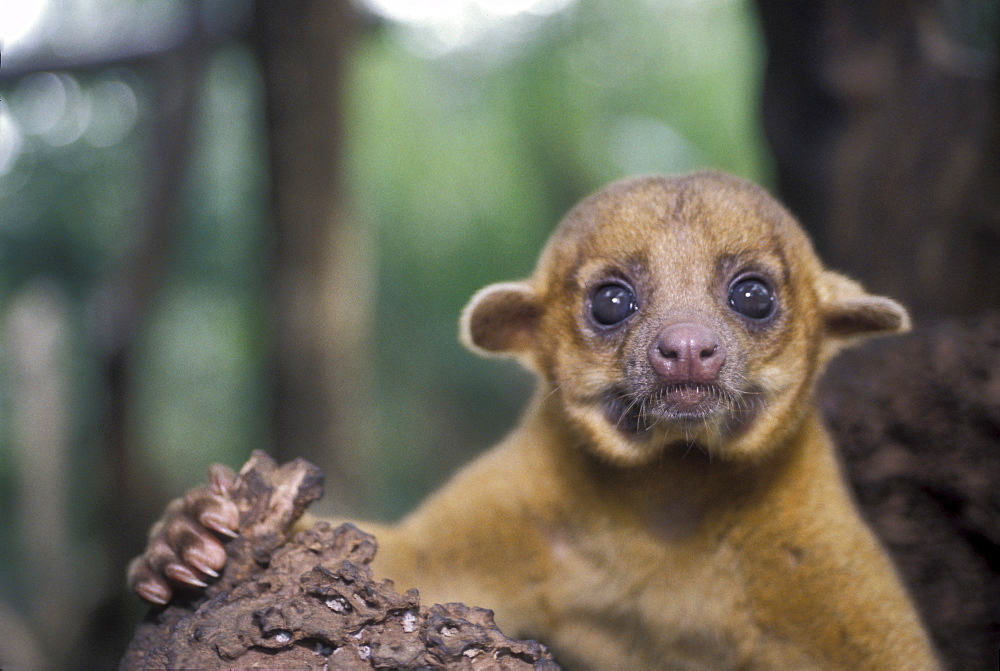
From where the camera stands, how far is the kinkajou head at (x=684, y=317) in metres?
2.39

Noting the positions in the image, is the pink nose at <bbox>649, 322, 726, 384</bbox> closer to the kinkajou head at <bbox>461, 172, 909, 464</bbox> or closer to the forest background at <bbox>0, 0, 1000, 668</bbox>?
the kinkajou head at <bbox>461, 172, 909, 464</bbox>

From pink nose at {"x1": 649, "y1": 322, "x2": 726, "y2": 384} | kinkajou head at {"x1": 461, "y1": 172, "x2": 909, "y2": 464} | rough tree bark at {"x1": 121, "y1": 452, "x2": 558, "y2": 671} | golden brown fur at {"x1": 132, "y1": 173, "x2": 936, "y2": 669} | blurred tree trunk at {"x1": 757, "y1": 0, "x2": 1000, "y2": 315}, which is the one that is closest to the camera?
→ rough tree bark at {"x1": 121, "y1": 452, "x2": 558, "y2": 671}

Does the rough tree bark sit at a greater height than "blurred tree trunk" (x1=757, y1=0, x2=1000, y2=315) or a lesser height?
lesser

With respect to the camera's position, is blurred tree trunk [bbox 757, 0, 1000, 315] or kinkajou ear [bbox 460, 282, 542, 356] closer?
kinkajou ear [bbox 460, 282, 542, 356]

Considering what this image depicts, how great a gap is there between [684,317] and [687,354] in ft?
0.56

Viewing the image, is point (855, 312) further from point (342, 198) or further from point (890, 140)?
point (342, 198)

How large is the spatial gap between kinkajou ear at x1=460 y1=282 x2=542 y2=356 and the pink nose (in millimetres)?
644

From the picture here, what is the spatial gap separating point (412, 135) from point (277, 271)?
4032 mm

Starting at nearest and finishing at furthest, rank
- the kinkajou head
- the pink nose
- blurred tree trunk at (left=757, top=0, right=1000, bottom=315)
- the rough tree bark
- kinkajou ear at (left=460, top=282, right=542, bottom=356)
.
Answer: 1. the rough tree bark
2. the pink nose
3. the kinkajou head
4. kinkajou ear at (left=460, top=282, right=542, bottom=356)
5. blurred tree trunk at (left=757, top=0, right=1000, bottom=315)

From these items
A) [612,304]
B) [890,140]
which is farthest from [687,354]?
[890,140]

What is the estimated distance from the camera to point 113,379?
5641 millimetres

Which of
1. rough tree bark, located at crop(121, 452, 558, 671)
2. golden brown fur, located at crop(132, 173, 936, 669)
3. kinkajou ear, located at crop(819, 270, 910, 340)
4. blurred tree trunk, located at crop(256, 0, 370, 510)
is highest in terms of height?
blurred tree trunk, located at crop(256, 0, 370, 510)

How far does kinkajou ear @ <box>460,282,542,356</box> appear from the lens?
2742 millimetres

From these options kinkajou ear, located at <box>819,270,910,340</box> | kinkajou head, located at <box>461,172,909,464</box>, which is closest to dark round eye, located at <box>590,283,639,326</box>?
kinkajou head, located at <box>461,172,909,464</box>
